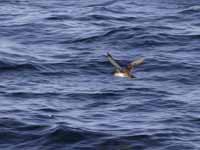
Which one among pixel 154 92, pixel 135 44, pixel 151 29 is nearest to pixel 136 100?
pixel 154 92

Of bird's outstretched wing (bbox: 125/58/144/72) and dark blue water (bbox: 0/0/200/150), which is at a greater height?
bird's outstretched wing (bbox: 125/58/144/72)

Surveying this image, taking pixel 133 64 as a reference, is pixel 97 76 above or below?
below

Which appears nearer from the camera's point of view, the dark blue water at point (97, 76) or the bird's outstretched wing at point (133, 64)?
the dark blue water at point (97, 76)

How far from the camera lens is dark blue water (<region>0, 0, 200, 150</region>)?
32250 mm

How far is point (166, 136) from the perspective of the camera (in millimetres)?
32094

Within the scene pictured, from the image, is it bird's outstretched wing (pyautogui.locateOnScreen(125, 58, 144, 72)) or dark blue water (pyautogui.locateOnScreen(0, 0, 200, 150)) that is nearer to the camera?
dark blue water (pyautogui.locateOnScreen(0, 0, 200, 150))

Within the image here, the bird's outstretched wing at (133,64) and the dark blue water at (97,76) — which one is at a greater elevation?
the bird's outstretched wing at (133,64)

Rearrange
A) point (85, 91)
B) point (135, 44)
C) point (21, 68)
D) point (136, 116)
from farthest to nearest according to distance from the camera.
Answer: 1. point (135, 44)
2. point (21, 68)
3. point (85, 91)
4. point (136, 116)

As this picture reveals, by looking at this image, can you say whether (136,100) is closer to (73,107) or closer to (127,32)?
(73,107)

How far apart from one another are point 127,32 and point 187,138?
14919 millimetres

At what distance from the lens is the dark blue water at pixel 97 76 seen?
106ft

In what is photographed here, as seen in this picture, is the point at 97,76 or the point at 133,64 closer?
the point at 133,64

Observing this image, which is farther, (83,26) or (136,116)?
(83,26)

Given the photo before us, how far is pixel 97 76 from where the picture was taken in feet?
129
